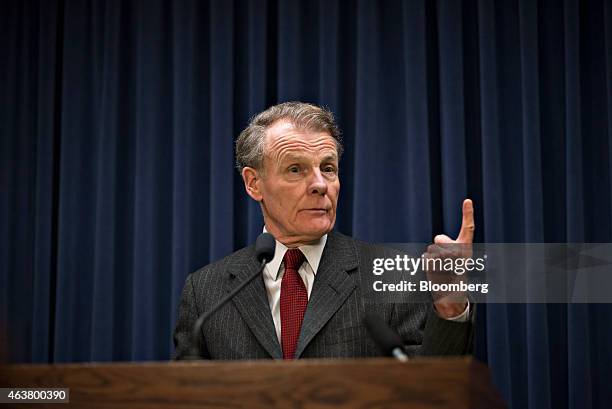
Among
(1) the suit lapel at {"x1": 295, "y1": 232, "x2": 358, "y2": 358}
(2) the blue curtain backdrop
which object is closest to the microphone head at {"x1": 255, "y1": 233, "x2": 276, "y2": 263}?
(1) the suit lapel at {"x1": 295, "y1": 232, "x2": 358, "y2": 358}

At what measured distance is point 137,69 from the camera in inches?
128

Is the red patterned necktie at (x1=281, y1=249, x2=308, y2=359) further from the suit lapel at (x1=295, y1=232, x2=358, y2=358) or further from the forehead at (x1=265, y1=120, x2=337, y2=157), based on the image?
the forehead at (x1=265, y1=120, x2=337, y2=157)

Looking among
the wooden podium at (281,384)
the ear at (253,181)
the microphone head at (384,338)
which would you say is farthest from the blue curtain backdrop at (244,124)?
the wooden podium at (281,384)

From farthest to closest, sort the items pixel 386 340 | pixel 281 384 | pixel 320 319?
pixel 320 319, pixel 386 340, pixel 281 384

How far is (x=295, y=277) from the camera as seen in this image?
7.32ft

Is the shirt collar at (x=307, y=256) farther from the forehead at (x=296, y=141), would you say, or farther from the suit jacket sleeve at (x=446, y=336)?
the suit jacket sleeve at (x=446, y=336)

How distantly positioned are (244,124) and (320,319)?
4.30 ft

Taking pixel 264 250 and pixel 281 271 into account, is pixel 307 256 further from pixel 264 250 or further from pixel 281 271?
pixel 264 250

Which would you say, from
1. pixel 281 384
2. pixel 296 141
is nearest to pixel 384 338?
pixel 281 384

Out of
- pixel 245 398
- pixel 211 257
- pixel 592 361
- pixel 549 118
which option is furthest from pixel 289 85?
pixel 245 398

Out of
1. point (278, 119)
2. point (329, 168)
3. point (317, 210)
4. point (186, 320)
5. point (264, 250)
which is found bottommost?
point (186, 320)

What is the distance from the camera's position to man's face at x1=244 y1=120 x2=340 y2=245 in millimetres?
2299

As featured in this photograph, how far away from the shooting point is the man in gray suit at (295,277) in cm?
213

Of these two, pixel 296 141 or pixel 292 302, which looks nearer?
pixel 292 302
